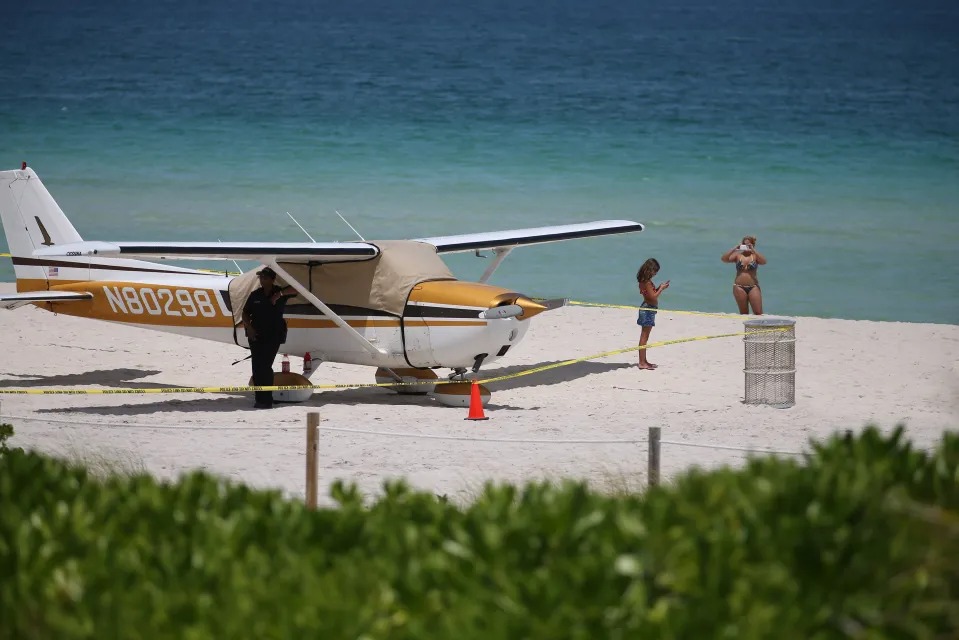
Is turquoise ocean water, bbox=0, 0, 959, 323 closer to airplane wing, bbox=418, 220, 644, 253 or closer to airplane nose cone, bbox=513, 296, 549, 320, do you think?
airplane wing, bbox=418, 220, 644, 253

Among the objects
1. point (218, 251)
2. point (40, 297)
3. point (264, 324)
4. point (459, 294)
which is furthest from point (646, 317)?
point (40, 297)

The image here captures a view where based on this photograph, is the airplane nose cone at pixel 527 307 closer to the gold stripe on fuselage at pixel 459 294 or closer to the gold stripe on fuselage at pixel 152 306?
the gold stripe on fuselage at pixel 459 294

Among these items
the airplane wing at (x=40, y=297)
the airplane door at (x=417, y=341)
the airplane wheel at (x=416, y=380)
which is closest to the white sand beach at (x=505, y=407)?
the airplane wheel at (x=416, y=380)

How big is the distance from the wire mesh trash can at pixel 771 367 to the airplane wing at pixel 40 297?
7.16 metres

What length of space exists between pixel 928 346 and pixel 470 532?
13725mm

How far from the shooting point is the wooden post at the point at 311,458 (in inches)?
370

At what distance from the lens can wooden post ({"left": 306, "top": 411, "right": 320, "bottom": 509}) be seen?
9406mm

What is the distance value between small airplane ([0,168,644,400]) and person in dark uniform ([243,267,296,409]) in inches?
8.1

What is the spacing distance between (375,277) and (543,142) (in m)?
37.4

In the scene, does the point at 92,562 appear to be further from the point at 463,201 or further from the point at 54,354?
the point at 463,201

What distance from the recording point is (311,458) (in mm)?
9562

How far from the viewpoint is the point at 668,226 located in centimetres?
3659

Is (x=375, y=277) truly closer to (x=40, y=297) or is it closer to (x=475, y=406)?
(x=475, y=406)

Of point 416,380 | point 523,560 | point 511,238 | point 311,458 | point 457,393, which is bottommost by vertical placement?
point 523,560
